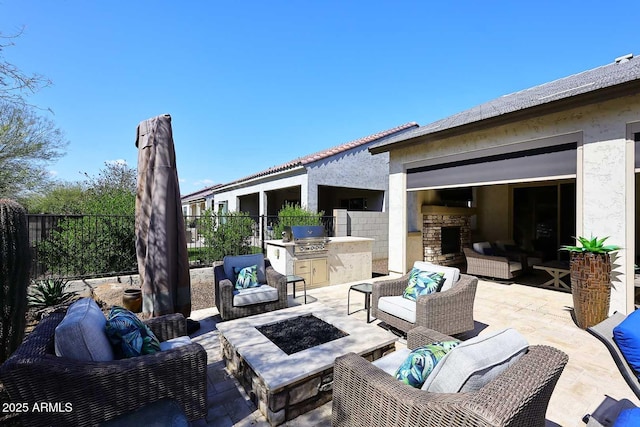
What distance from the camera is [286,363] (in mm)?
2516

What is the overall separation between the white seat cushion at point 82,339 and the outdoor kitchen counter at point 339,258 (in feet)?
14.0

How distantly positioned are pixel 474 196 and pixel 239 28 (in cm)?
923

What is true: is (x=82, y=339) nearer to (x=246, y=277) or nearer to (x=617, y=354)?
(x=246, y=277)

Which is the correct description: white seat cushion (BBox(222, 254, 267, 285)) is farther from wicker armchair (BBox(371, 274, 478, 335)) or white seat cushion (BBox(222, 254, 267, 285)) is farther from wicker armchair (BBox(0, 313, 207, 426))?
wicker armchair (BBox(0, 313, 207, 426))

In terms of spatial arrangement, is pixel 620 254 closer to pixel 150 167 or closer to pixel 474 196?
pixel 474 196

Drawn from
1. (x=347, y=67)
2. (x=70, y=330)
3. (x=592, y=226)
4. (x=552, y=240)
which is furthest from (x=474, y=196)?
(x=70, y=330)

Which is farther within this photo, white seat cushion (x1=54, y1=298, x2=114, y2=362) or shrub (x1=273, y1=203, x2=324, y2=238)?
shrub (x1=273, y1=203, x2=324, y2=238)

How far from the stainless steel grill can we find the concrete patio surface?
911 mm

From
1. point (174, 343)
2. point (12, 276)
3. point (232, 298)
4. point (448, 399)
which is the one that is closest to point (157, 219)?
point (12, 276)

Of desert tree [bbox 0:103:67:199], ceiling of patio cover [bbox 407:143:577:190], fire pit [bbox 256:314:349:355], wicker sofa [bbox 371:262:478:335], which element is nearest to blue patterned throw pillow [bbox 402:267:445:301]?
wicker sofa [bbox 371:262:478:335]

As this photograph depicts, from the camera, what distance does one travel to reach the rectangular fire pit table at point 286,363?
2311mm

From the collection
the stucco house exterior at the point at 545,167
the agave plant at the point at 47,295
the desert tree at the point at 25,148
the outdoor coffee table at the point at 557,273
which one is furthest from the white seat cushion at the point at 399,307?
the desert tree at the point at 25,148

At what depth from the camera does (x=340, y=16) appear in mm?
6570

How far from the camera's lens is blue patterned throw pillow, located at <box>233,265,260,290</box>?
475cm
